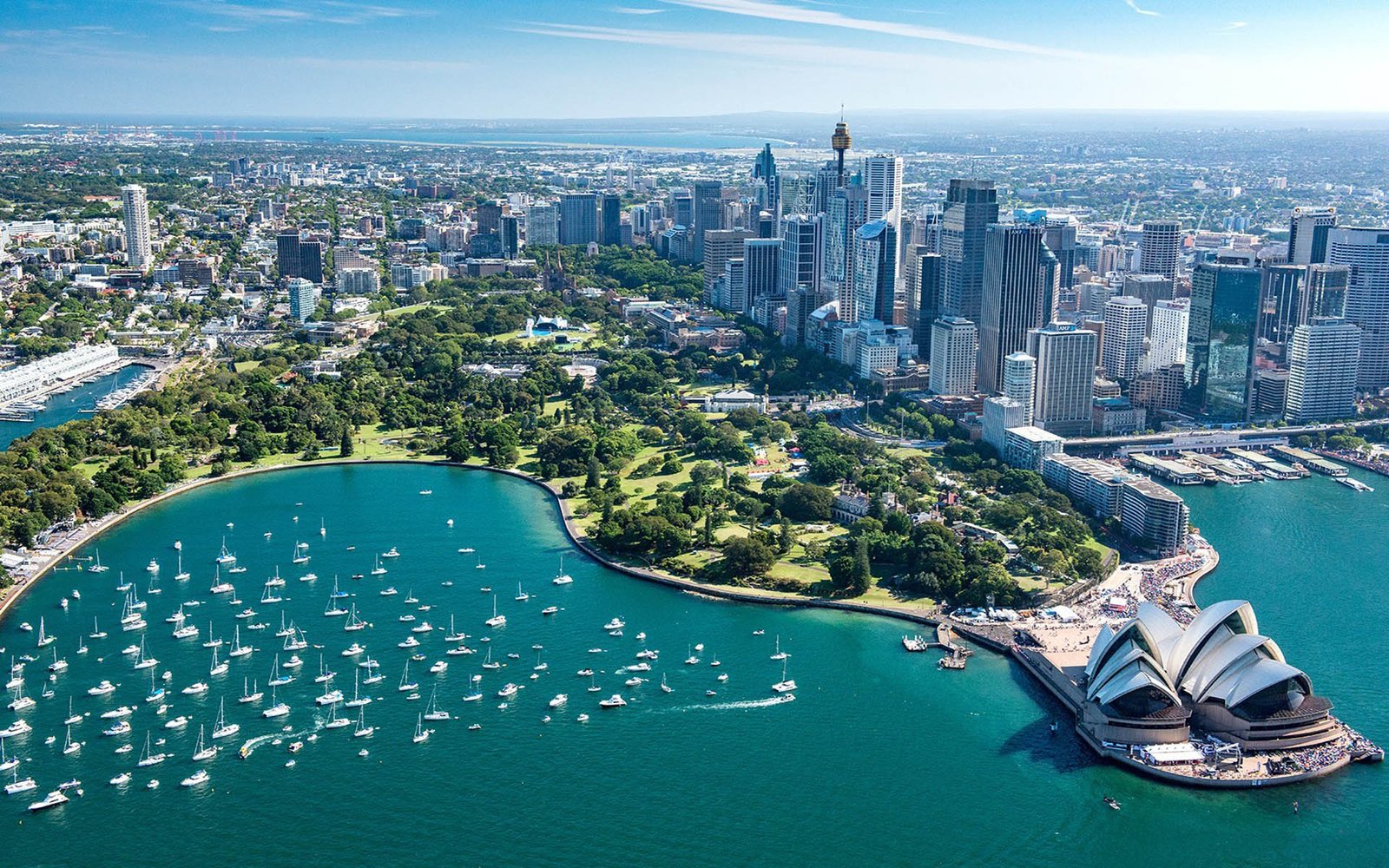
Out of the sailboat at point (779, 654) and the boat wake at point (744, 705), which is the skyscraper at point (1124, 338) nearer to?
the sailboat at point (779, 654)

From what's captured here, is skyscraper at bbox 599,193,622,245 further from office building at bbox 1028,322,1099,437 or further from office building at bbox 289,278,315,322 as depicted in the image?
office building at bbox 1028,322,1099,437

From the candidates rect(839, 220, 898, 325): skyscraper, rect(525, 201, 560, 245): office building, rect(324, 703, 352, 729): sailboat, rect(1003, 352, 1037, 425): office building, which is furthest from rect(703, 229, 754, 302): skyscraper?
rect(324, 703, 352, 729): sailboat

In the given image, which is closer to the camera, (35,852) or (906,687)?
(35,852)

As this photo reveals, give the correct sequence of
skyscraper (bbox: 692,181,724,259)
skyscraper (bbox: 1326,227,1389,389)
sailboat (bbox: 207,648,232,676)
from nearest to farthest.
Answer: sailboat (bbox: 207,648,232,676) → skyscraper (bbox: 1326,227,1389,389) → skyscraper (bbox: 692,181,724,259)

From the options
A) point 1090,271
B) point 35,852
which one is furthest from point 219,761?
point 1090,271

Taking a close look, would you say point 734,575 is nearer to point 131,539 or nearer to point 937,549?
point 937,549

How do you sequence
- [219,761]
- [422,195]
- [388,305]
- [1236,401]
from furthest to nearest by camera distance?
[422,195] < [388,305] < [1236,401] < [219,761]
